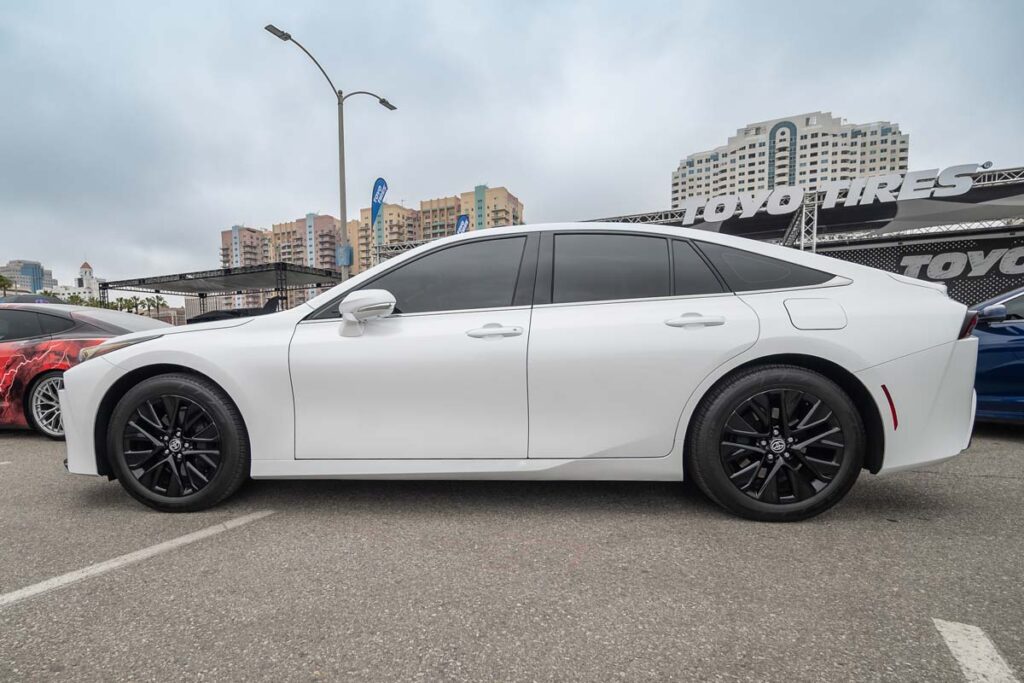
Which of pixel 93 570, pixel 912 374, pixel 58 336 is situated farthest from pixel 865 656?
pixel 58 336

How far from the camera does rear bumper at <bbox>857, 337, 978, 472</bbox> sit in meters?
2.26

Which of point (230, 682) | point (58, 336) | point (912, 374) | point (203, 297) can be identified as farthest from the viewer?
point (203, 297)

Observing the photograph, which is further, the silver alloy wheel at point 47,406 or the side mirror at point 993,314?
the silver alloy wheel at point 47,406

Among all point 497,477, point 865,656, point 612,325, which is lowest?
point 865,656

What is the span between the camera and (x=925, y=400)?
89.4 inches

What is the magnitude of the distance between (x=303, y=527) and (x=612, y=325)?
173cm

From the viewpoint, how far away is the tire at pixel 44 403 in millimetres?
4367

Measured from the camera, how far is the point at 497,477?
241 centimetres

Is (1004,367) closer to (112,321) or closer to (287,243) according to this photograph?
(112,321)

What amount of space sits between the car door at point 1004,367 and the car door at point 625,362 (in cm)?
308

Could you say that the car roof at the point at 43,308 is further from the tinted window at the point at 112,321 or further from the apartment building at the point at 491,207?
the apartment building at the point at 491,207

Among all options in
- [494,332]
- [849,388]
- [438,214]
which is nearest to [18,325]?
[494,332]

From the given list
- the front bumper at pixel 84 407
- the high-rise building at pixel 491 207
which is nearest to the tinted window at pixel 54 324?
the front bumper at pixel 84 407

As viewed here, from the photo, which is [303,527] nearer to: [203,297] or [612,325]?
[612,325]
